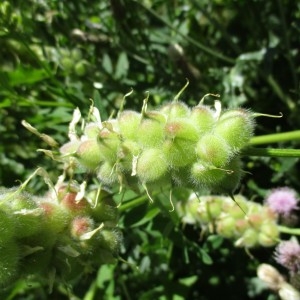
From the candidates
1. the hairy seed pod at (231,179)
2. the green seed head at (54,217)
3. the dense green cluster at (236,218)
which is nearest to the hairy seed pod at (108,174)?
the green seed head at (54,217)

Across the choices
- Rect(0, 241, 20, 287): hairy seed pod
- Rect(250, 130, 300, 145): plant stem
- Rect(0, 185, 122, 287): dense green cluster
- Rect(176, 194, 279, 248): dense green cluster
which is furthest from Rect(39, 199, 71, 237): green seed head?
Rect(176, 194, 279, 248): dense green cluster

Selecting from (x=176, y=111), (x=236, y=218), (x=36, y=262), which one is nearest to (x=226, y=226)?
(x=236, y=218)

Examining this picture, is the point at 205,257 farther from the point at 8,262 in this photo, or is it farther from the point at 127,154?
the point at 8,262

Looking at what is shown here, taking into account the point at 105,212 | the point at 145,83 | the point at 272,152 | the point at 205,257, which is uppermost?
the point at 272,152

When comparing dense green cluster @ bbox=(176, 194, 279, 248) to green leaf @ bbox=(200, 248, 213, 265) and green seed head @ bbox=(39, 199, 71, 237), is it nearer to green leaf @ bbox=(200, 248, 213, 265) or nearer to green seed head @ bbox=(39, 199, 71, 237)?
green leaf @ bbox=(200, 248, 213, 265)

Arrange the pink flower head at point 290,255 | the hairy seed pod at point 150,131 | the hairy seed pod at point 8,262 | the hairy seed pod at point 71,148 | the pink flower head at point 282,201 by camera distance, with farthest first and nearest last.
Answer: the pink flower head at point 282,201 < the pink flower head at point 290,255 < the hairy seed pod at point 71,148 < the hairy seed pod at point 150,131 < the hairy seed pod at point 8,262

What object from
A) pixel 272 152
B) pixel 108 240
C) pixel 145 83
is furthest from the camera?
pixel 145 83

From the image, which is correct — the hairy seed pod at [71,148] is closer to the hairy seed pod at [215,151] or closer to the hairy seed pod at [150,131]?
the hairy seed pod at [150,131]
